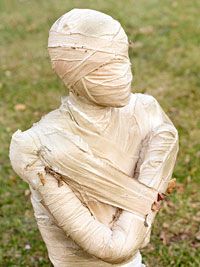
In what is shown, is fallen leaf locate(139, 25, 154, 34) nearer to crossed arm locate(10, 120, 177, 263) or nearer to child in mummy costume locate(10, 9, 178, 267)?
child in mummy costume locate(10, 9, 178, 267)

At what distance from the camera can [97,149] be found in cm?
219

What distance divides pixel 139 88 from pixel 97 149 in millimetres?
3425

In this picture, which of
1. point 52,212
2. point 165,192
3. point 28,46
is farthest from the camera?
point 28,46

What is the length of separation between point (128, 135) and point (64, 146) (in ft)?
0.90

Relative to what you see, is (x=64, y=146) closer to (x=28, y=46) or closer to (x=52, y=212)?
(x=52, y=212)

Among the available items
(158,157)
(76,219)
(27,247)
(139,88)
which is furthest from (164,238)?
(139,88)

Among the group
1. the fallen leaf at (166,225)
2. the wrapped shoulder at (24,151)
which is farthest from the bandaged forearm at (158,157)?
the fallen leaf at (166,225)

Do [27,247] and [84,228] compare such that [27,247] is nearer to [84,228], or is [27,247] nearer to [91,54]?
[84,228]

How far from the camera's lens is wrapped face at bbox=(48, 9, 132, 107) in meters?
1.98

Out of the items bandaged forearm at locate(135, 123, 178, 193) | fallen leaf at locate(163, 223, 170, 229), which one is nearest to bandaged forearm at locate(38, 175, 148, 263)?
bandaged forearm at locate(135, 123, 178, 193)

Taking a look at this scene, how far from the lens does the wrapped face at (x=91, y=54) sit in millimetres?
1984

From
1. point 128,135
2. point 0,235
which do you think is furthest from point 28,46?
point 128,135

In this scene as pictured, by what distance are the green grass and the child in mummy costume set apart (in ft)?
4.39

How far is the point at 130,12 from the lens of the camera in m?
7.33
